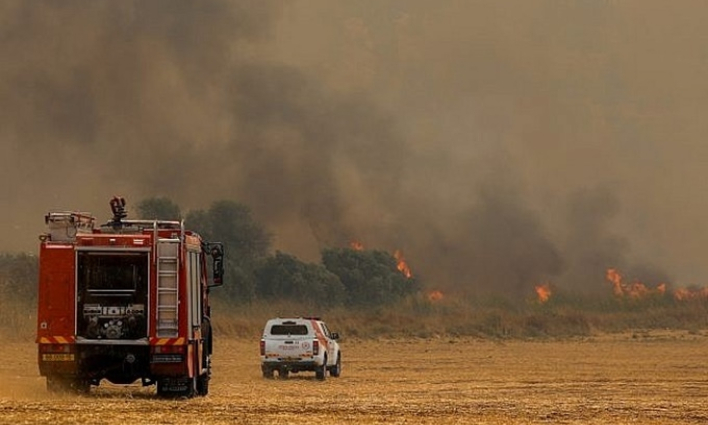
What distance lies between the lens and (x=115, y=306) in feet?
101

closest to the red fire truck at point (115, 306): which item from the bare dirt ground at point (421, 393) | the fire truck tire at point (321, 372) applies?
the bare dirt ground at point (421, 393)

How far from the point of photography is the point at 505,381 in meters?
41.9

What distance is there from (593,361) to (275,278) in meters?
36.0

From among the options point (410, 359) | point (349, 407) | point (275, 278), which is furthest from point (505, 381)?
point (275, 278)

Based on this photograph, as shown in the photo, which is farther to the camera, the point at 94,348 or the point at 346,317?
the point at 346,317

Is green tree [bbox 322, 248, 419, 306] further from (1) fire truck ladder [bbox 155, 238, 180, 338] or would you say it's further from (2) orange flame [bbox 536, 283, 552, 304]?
(1) fire truck ladder [bbox 155, 238, 180, 338]

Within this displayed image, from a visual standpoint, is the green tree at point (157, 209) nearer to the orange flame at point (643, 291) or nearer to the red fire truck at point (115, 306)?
the orange flame at point (643, 291)

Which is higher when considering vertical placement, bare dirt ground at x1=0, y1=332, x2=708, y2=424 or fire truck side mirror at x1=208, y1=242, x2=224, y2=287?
fire truck side mirror at x1=208, y1=242, x2=224, y2=287

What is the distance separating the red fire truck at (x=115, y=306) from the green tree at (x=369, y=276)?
191ft

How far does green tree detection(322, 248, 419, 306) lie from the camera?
89812 mm

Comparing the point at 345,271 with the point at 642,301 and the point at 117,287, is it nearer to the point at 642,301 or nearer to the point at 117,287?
the point at 642,301

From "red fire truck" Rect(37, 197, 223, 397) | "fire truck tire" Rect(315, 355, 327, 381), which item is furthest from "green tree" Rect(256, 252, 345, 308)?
"red fire truck" Rect(37, 197, 223, 397)

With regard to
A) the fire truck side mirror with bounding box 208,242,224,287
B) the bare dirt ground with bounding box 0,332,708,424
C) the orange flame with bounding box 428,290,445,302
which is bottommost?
the bare dirt ground with bounding box 0,332,708,424

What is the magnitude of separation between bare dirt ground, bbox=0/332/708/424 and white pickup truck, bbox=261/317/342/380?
58 centimetres
